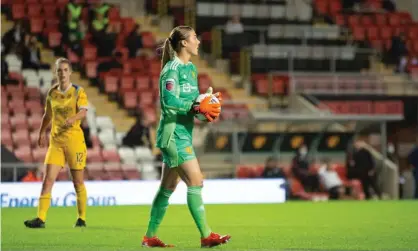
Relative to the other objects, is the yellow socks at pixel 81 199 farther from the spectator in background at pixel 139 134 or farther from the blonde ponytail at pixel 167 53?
the spectator in background at pixel 139 134

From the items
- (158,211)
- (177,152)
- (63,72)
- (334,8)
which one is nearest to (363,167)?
(334,8)

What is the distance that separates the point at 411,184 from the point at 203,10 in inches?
328

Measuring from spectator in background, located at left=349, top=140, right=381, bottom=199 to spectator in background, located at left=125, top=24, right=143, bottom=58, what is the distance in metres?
6.95

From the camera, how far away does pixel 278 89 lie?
30.0m

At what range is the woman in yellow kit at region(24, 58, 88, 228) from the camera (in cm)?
1406

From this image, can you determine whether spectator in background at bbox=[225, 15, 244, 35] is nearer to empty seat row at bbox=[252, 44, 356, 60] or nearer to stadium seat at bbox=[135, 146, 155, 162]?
empty seat row at bbox=[252, 44, 356, 60]

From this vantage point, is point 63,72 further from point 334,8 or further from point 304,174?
point 334,8

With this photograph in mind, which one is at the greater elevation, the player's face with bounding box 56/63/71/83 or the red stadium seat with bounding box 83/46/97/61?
the player's face with bounding box 56/63/71/83

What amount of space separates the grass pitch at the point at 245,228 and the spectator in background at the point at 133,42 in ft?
30.2

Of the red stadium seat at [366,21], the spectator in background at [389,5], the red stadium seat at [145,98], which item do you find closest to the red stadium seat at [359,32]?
the red stadium seat at [366,21]

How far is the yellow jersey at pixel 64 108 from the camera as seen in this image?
46.2ft

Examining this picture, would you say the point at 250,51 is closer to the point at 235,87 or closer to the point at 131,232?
the point at 235,87

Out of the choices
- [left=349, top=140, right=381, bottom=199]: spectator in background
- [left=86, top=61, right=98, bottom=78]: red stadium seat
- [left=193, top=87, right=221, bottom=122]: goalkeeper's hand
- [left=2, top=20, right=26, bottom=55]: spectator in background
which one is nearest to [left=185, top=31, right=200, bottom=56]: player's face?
[left=193, top=87, right=221, bottom=122]: goalkeeper's hand

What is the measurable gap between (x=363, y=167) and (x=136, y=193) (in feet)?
21.9
